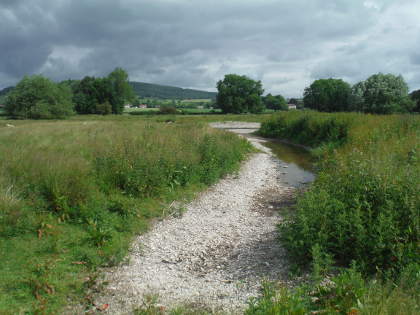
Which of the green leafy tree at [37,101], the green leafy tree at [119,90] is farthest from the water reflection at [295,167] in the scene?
the green leafy tree at [119,90]

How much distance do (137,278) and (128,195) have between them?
4344 mm

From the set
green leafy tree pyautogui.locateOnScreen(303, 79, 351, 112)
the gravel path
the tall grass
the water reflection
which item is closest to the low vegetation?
the gravel path

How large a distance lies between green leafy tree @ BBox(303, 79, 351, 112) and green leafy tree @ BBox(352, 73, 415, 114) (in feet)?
73.2

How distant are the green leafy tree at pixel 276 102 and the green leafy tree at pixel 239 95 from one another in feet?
113

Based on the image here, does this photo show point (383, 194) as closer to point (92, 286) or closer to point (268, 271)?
point (268, 271)

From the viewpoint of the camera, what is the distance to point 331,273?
6.15m

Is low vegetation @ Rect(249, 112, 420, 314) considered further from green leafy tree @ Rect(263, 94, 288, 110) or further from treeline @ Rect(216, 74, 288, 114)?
green leafy tree @ Rect(263, 94, 288, 110)

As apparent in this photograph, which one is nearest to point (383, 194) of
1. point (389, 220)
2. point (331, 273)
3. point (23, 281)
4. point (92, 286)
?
point (389, 220)

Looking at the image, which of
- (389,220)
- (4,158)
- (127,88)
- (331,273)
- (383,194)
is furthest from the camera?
(127,88)

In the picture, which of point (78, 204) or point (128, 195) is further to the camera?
point (128, 195)

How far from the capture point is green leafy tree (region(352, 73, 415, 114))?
56625 mm

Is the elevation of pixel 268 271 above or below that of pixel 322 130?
below

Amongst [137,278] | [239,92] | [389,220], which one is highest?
[239,92]

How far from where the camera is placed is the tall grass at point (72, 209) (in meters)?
6.09
